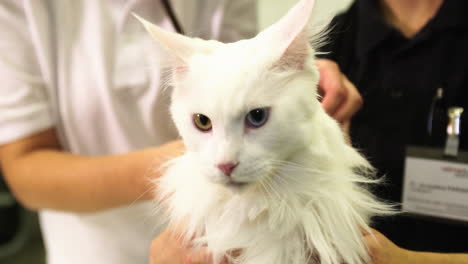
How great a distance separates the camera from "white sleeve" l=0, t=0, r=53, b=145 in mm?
598

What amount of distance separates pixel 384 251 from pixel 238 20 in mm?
487

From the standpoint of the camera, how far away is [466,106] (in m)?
0.48

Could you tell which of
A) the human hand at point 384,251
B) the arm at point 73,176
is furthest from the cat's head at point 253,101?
the arm at point 73,176

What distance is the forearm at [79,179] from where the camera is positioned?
592 mm

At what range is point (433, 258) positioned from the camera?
0.38 meters

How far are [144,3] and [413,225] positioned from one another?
1.87 feet

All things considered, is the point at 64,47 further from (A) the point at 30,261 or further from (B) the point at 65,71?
(A) the point at 30,261

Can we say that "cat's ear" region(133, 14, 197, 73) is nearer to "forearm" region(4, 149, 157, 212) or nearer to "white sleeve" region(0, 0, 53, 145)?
"forearm" region(4, 149, 157, 212)

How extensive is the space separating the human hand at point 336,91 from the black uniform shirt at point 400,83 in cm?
1

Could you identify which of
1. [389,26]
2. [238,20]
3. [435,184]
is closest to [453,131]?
[435,184]

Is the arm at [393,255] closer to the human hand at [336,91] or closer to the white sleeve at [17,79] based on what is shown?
the human hand at [336,91]

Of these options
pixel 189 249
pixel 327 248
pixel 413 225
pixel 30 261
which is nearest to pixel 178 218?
pixel 189 249

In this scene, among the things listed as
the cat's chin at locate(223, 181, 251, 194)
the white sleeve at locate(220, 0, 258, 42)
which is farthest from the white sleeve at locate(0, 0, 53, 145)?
the cat's chin at locate(223, 181, 251, 194)

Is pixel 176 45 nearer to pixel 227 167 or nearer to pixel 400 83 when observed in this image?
pixel 227 167
